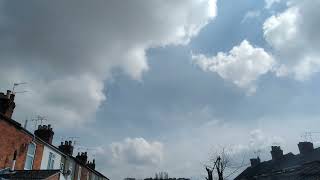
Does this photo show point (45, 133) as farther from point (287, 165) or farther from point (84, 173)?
point (287, 165)

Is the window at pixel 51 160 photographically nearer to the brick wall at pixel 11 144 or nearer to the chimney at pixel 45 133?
the chimney at pixel 45 133

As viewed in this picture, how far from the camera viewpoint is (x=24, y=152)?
2719 cm

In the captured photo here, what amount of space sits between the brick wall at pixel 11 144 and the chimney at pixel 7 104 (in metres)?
1.44

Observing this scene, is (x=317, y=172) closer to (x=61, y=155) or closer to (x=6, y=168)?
(x=61, y=155)

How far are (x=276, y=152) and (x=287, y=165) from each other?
21.3 ft

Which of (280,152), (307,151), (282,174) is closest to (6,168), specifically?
(282,174)

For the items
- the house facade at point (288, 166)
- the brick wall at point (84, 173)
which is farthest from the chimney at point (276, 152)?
the brick wall at point (84, 173)

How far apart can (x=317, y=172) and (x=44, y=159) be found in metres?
28.4

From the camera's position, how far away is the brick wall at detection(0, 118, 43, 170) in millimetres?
24516

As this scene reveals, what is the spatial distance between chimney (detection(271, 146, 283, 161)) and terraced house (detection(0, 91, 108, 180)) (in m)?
37.0

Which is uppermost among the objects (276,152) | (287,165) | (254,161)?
(254,161)

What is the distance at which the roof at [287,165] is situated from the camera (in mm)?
40294

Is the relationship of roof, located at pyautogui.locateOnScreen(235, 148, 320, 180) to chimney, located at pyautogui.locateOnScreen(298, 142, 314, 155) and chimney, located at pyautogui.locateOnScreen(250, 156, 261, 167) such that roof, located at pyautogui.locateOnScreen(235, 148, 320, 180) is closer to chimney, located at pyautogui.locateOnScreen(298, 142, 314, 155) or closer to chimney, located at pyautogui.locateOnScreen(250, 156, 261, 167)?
chimney, located at pyautogui.locateOnScreen(298, 142, 314, 155)

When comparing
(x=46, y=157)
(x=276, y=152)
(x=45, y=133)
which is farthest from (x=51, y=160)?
(x=276, y=152)
